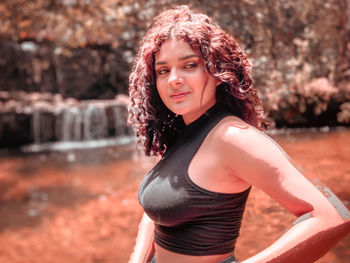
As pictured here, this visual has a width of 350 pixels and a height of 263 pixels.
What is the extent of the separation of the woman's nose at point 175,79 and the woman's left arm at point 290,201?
0.31 metres

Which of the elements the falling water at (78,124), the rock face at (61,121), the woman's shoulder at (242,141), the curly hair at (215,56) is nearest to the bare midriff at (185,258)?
the woman's shoulder at (242,141)

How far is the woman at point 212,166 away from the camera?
104 cm

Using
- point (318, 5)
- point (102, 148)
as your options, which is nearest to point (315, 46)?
point (318, 5)

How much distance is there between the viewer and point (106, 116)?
12.7m

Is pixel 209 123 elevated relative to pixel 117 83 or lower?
elevated

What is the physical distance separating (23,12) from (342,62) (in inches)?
283

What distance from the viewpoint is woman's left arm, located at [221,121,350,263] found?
102cm

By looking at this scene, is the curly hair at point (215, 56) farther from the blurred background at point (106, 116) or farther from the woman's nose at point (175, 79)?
the blurred background at point (106, 116)

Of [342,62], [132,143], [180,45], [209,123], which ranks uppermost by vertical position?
[180,45]

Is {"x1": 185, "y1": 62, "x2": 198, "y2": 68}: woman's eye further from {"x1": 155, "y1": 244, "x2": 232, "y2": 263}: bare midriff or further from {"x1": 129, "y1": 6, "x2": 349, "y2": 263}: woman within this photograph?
{"x1": 155, "y1": 244, "x2": 232, "y2": 263}: bare midriff

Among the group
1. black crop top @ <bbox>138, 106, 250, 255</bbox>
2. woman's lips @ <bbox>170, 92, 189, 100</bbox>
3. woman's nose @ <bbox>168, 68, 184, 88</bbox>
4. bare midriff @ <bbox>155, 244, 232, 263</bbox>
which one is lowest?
bare midriff @ <bbox>155, 244, 232, 263</bbox>

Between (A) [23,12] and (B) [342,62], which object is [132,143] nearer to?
(A) [23,12]

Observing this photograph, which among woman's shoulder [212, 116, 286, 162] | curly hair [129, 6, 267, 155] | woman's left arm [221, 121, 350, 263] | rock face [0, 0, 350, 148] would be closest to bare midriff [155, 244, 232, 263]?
woman's left arm [221, 121, 350, 263]

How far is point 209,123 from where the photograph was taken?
4.18 ft
